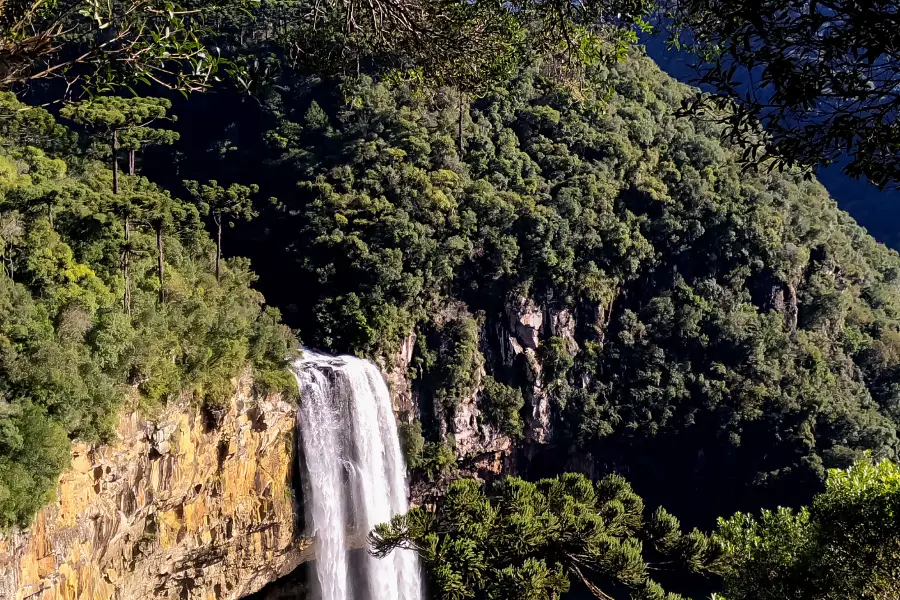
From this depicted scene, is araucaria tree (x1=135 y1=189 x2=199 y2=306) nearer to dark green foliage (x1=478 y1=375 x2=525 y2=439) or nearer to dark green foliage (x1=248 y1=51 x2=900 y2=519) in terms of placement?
dark green foliage (x1=248 y1=51 x2=900 y2=519)

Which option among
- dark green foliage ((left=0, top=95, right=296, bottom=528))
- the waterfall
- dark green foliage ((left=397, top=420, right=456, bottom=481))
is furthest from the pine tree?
dark green foliage ((left=397, top=420, right=456, bottom=481))

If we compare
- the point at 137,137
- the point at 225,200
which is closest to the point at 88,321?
the point at 137,137

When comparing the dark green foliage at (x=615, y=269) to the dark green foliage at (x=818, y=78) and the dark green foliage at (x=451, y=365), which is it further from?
the dark green foliage at (x=818, y=78)

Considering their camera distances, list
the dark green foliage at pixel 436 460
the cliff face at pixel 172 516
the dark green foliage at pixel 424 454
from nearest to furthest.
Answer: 1. the cliff face at pixel 172 516
2. the dark green foliage at pixel 424 454
3. the dark green foliage at pixel 436 460

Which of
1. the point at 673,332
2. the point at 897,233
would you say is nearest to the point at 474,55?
the point at 673,332

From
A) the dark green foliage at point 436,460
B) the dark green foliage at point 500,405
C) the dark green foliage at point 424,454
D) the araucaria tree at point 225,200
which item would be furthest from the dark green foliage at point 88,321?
the dark green foliage at point 500,405

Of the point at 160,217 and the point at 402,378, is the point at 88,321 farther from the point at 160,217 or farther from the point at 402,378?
the point at 402,378
